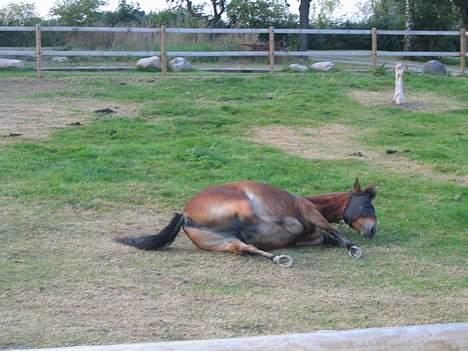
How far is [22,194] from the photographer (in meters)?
8.93

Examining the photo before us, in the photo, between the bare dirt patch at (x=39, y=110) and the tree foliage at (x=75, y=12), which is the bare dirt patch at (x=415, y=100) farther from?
the tree foliage at (x=75, y=12)

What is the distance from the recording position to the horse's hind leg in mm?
6702

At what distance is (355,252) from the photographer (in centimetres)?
698

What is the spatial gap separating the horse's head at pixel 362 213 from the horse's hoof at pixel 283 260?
110 centimetres

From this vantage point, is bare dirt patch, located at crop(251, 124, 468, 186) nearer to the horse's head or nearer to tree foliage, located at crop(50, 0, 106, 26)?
the horse's head

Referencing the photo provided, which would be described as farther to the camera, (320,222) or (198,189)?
(198,189)

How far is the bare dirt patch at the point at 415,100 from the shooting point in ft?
56.9

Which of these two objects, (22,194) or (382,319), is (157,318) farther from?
(22,194)

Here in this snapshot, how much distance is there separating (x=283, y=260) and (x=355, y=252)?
2.24ft

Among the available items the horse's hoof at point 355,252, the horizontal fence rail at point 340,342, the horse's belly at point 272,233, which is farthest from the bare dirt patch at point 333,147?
the horizontal fence rail at point 340,342

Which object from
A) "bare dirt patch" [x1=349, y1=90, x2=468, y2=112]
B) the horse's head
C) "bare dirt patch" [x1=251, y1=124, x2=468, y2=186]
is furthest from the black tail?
"bare dirt patch" [x1=349, y1=90, x2=468, y2=112]

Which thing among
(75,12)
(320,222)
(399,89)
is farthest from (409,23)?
(320,222)

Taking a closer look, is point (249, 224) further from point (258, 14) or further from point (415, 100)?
point (258, 14)

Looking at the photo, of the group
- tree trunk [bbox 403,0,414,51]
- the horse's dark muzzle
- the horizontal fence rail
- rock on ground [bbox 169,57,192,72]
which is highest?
tree trunk [bbox 403,0,414,51]
